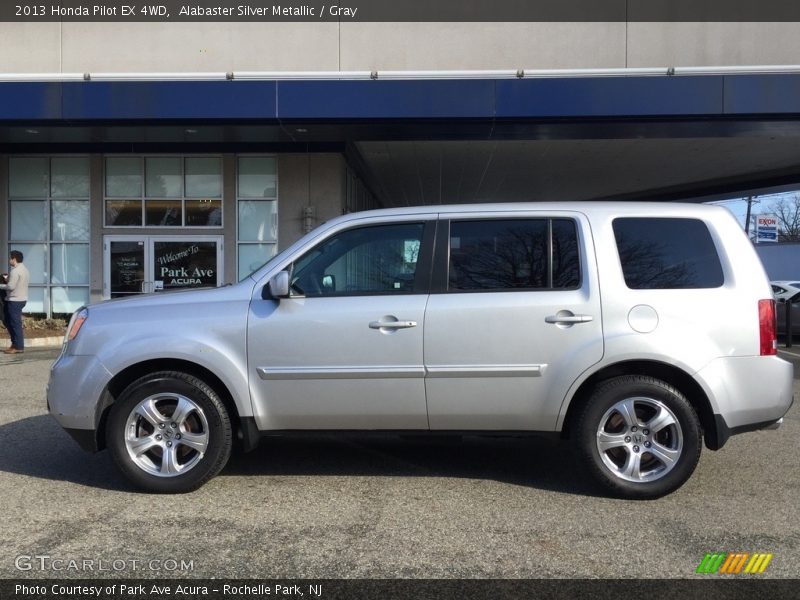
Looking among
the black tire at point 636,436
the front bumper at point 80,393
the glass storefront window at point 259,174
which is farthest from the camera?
the glass storefront window at point 259,174

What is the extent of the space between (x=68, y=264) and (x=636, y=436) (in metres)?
16.2

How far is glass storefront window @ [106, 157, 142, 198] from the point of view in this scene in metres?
17.3

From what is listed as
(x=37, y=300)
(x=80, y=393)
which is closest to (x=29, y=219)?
(x=37, y=300)

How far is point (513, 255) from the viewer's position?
4.80 meters

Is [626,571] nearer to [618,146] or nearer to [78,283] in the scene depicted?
[618,146]

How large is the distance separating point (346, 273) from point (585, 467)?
6.54 ft

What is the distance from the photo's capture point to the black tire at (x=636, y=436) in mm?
4551

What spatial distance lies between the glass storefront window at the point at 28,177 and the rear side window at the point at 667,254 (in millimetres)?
16310

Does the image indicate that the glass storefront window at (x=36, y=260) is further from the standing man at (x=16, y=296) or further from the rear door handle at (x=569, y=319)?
the rear door handle at (x=569, y=319)

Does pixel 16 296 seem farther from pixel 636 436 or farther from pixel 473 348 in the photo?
pixel 636 436

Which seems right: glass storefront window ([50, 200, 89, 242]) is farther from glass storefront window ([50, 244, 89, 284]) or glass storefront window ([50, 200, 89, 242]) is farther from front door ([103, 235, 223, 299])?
front door ([103, 235, 223, 299])

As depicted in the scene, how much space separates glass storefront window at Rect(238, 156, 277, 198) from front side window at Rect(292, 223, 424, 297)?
41.6 feet

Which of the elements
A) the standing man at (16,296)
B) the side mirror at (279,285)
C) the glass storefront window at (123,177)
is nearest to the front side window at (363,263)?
the side mirror at (279,285)

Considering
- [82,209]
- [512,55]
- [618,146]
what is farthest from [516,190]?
[82,209]
